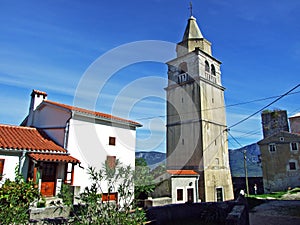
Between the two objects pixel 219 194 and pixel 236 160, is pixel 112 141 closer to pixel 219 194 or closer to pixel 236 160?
pixel 219 194

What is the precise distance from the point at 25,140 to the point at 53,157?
83.1 inches

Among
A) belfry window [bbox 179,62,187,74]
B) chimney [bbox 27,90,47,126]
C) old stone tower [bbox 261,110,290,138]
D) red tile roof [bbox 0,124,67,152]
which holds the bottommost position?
red tile roof [bbox 0,124,67,152]

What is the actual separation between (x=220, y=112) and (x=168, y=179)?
12141 mm

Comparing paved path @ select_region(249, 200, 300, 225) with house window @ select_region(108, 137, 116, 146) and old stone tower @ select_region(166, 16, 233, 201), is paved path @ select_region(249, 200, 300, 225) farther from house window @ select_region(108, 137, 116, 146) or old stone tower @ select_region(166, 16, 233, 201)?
house window @ select_region(108, 137, 116, 146)

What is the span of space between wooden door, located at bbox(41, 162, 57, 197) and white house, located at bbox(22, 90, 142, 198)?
4.23 ft

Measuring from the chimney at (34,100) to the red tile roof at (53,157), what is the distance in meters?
5.06

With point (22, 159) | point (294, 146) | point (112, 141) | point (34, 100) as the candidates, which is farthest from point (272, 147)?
Answer: point (22, 159)

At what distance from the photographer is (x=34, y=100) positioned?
661 inches

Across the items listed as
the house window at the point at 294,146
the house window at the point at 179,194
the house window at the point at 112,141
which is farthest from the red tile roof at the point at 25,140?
the house window at the point at 294,146

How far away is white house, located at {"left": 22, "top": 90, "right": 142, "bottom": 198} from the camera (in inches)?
579

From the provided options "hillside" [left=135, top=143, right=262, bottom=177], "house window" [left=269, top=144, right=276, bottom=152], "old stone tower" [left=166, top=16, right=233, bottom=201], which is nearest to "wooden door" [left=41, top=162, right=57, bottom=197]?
"hillside" [left=135, top=143, right=262, bottom=177]

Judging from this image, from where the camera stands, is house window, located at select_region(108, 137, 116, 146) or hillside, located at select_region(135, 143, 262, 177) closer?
house window, located at select_region(108, 137, 116, 146)

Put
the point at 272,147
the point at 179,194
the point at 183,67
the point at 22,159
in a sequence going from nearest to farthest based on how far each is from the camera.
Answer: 1. the point at 22,159
2. the point at 179,194
3. the point at 183,67
4. the point at 272,147

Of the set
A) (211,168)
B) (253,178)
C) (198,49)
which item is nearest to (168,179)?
(211,168)
